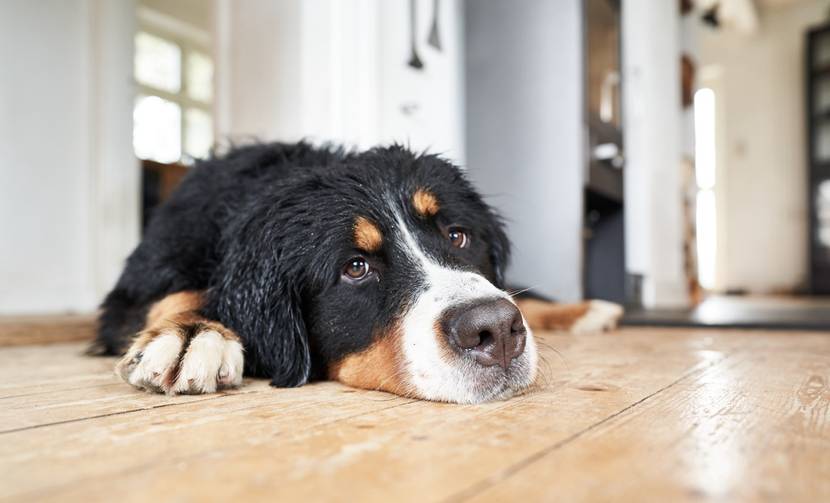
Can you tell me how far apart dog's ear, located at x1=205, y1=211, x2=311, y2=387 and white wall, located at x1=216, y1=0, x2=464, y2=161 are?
158cm

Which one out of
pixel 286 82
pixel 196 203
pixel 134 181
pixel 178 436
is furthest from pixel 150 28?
pixel 178 436

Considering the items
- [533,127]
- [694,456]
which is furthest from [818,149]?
[694,456]

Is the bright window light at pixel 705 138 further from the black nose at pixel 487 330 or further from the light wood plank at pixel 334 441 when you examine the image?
the black nose at pixel 487 330

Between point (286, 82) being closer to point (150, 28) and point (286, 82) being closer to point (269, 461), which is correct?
point (269, 461)

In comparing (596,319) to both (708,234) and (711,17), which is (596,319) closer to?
(711,17)

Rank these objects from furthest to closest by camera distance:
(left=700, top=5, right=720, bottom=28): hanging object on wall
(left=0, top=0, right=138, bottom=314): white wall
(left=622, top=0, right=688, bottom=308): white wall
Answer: (left=700, top=5, right=720, bottom=28): hanging object on wall
(left=622, top=0, right=688, bottom=308): white wall
(left=0, top=0, right=138, bottom=314): white wall

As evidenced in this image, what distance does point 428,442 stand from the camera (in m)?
1.03

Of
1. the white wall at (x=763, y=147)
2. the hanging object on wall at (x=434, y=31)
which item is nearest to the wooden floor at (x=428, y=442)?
the hanging object on wall at (x=434, y=31)

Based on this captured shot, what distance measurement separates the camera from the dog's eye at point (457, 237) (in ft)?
6.25

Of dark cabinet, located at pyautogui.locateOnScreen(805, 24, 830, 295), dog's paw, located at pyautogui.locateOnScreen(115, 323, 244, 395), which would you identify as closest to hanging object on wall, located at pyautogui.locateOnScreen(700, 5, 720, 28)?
dark cabinet, located at pyautogui.locateOnScreen(805, 24, 830, 295)

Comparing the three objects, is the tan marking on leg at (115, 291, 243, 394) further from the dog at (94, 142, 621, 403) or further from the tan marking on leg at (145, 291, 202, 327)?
the tan marking on leg at (145, 291, 202, 327)

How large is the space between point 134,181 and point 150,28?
24.0 ft

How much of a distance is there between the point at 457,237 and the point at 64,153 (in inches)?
115

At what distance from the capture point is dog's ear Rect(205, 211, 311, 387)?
1699mm
